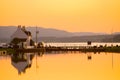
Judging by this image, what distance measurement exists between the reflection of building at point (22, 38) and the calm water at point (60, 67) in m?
0.18

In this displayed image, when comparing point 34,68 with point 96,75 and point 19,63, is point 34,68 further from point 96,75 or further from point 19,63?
point 96,75

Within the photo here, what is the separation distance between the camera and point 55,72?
5273 mm

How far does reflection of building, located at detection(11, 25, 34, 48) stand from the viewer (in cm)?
531

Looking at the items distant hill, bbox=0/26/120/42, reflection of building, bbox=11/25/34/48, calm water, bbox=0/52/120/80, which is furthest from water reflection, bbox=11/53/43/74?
distant hill, bbox=0/26/120/42

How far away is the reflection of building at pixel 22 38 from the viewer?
209 inches

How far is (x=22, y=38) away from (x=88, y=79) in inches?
49.3

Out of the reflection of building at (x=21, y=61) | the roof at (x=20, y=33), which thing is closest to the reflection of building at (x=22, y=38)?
the roof at (x=20, y=33)

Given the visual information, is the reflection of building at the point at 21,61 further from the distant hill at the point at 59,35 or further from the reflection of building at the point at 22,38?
the distant hill at the point at 59,35

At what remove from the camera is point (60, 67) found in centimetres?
548

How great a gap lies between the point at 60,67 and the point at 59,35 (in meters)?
0.50

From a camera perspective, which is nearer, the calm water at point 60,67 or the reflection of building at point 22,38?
the calm water at point 60,67

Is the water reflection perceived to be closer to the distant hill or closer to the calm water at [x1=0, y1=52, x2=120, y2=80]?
the calm water at [x1=0, y1=52, x2=120, y2=80]

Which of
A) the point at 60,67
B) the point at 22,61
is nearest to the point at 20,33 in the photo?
the point at 22,61

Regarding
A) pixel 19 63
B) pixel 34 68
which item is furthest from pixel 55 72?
pixel 19 63
